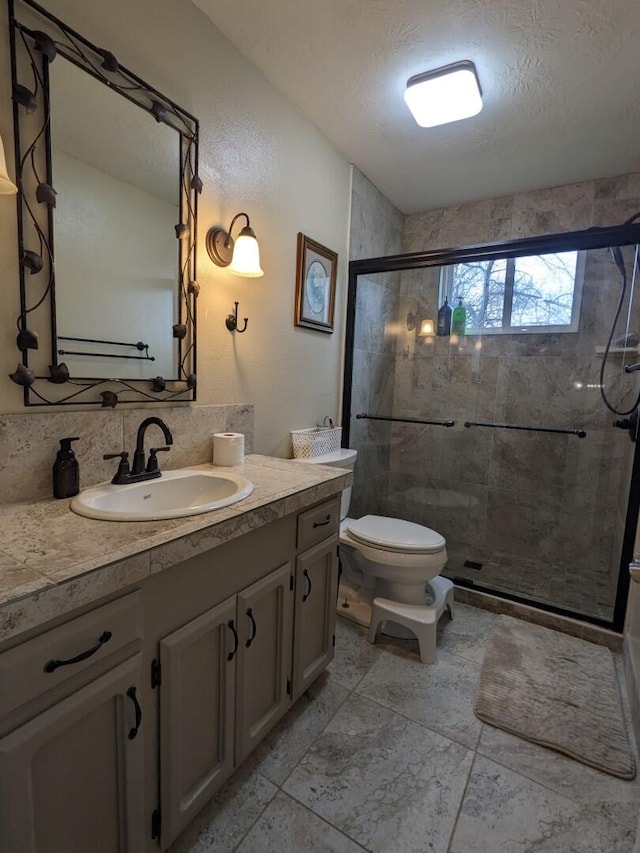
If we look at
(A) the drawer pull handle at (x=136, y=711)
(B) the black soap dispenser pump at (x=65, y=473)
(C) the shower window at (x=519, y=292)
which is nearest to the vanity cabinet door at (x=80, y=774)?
(A) the drawer pull handle at (x=136, y=711)

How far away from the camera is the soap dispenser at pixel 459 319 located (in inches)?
106

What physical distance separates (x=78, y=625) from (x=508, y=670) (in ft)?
5.72

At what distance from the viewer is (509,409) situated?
2596 mm

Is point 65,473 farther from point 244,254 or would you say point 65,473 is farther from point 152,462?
point 244,254

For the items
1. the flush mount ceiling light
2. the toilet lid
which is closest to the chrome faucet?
the toilet lid

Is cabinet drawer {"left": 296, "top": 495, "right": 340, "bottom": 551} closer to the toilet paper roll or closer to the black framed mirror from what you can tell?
the toilet paper roll

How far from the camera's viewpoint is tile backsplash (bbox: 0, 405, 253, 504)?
1.00 meters

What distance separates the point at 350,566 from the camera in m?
2.18

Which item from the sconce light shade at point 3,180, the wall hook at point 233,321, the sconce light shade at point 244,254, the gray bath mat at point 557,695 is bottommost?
the gray bath mat at point 557,695

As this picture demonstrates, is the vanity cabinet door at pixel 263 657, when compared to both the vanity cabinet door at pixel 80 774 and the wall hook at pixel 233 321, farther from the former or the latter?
the wall hook at pixel 233 321

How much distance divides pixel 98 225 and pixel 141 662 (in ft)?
3.76

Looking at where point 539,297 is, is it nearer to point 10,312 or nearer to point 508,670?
point 508,670

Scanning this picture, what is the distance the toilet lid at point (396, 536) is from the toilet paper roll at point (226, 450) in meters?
0.79

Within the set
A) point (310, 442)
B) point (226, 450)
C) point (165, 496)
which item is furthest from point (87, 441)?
point (310, 442)
